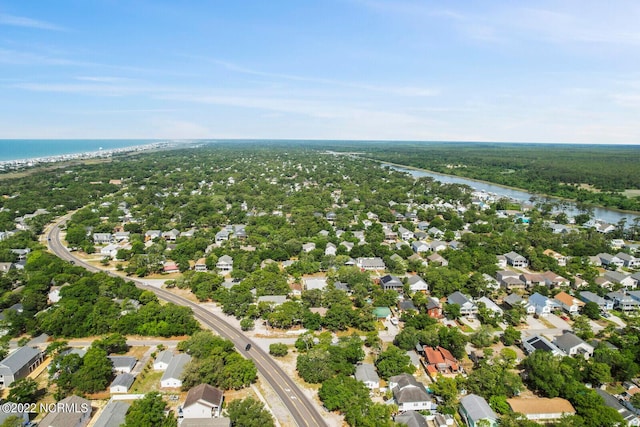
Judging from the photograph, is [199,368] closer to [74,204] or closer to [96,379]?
[96,379]

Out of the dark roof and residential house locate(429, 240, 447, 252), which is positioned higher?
residential house locate(429, 240, 447, 252)

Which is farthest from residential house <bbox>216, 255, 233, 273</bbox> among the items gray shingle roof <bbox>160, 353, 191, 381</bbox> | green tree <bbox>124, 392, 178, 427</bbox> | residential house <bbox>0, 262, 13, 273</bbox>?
green tree <bbox>124, 392, 178, 427</bbox>

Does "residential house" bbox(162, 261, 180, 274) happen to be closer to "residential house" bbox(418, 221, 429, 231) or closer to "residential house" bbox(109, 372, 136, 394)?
"residential house" bbox(109, 372, 136, 394)

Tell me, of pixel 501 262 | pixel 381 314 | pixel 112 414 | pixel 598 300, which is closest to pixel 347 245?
pixel 381 314

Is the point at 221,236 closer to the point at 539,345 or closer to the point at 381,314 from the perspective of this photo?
the point at 381,314

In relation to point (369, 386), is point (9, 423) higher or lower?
higher

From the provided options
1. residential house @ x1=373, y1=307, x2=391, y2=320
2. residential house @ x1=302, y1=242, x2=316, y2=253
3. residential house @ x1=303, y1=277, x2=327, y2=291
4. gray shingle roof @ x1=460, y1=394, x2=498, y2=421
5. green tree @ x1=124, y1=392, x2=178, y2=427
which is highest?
residential house @ x1=302, y1=242, x2=316, y2=253

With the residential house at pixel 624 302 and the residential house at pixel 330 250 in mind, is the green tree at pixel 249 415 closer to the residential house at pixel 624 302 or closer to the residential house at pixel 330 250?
the residential house at pixel 330 250

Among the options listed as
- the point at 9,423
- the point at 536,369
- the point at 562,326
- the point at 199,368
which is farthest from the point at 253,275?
the point at 562,326
